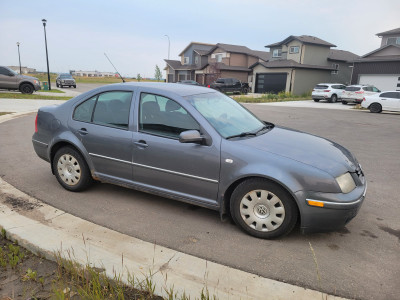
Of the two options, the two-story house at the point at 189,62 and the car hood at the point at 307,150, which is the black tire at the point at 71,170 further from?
the two-story house at the point at 189,62

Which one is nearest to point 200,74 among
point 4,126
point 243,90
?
point 243,90

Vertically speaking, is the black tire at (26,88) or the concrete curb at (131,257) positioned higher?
the black tire at (26,88)

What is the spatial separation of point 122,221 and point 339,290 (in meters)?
2.45

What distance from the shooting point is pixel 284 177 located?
320cm

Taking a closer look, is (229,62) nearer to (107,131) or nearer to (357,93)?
(357,93)

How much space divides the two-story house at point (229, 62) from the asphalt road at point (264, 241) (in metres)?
39.7

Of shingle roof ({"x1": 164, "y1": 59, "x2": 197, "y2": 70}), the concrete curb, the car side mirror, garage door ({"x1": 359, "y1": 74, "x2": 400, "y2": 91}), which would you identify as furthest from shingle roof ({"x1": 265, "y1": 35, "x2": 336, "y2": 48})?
the concrete curb

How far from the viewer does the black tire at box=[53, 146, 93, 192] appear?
450cm

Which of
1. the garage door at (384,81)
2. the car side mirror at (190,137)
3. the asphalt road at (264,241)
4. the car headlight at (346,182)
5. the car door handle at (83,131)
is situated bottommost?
the asphalt road at (264,241)

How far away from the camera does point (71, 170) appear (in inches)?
181

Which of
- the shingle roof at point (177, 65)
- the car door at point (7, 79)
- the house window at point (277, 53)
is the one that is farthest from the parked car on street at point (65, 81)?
the house window at point (277, 53)

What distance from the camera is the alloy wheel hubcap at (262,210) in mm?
3312

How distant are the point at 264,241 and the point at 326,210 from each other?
2.44ft

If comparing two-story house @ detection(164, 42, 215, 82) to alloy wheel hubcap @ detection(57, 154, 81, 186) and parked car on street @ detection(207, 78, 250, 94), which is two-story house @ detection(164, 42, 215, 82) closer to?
parked car on street @ detection(207, 78, 250, 94)
